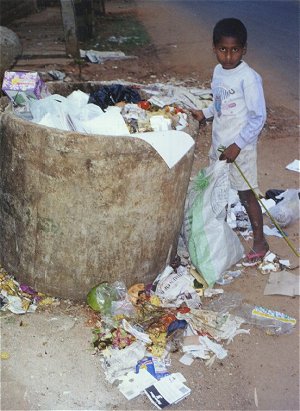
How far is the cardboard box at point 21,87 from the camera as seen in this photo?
10.2ft

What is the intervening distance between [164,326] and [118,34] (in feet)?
30.3

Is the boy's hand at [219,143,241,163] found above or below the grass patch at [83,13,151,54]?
above

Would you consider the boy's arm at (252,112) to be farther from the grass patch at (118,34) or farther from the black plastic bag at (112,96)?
the grass patch at (118,34)

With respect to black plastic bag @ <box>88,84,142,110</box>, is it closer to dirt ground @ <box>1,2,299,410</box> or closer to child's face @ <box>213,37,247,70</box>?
child's face @ <box>213,37,247,70</box>

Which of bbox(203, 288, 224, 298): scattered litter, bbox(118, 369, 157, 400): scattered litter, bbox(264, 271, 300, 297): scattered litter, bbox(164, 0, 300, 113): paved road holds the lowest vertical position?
bbox(164, 0, 300, 113): paved road

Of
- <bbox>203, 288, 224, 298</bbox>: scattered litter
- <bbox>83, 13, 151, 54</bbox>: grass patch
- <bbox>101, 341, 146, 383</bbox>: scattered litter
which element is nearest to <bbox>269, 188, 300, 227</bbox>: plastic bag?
<bbox>203, 288, 224, 298</bbox>: scattered litter

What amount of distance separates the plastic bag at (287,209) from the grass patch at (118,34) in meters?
6.25

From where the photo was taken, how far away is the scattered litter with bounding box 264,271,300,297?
11.1 ft

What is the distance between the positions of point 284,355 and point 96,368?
1.01 meters

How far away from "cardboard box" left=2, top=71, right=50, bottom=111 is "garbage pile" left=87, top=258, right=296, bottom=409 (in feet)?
3.78

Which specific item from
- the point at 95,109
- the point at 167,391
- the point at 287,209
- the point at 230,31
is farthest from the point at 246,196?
the point at 167,391

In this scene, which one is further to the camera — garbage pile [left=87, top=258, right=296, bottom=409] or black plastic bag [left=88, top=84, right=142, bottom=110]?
black plastic bag [left=88, top=84, right=142, bottom=110]

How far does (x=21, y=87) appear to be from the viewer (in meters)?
3.11

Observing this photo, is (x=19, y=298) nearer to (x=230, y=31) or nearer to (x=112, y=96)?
(x=112, y=96)
